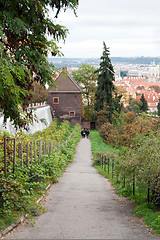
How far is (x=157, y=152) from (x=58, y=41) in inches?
157

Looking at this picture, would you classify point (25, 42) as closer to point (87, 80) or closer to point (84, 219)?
point (84, 219)

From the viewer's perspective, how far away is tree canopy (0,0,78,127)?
26.3ft

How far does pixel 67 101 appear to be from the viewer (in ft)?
201

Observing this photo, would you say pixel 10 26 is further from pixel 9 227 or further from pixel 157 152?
pixel 157 152

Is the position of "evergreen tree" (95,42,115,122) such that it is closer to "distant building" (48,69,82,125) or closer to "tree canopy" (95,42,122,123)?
"tree canopy" (95,42,122,123)

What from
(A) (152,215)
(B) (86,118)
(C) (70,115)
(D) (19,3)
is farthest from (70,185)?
(B) (86,118)

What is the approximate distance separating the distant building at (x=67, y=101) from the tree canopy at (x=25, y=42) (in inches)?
2015

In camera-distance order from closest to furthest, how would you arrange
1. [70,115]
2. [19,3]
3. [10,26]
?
[10,26], [19,3], [70,115]

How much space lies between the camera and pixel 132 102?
130875 mm

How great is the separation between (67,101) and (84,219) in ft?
175

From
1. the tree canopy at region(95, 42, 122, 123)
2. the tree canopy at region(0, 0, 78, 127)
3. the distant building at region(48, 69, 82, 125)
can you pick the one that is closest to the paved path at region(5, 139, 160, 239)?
the tree canopy at region(0, 0, 78, 127)

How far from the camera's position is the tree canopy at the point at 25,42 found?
803cm

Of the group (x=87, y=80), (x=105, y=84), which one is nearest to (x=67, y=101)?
(x=105, y=84)

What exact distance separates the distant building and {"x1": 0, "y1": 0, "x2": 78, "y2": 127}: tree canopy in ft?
168
